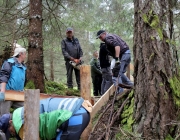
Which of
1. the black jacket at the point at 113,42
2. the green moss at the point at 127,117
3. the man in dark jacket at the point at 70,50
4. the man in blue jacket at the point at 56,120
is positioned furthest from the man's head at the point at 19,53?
the man in dark jacket at the point at 70,50

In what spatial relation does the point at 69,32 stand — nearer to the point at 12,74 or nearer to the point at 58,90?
A: the point at 58,90

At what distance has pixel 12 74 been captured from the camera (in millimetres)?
4703

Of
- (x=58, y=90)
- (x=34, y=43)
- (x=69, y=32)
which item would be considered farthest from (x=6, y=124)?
(x=58, y=90)

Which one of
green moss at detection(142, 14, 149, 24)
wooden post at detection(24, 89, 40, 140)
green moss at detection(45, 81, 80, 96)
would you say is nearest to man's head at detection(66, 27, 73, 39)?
green moss at detection(45, 81, 80, 96)

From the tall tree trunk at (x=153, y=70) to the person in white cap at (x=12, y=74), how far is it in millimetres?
2094

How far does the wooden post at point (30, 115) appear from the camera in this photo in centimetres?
305

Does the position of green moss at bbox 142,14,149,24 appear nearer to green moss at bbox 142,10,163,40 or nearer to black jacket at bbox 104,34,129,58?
green moss at bbox 142,10,163,40

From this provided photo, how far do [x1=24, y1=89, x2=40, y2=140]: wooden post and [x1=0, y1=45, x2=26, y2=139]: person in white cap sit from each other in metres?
1.61

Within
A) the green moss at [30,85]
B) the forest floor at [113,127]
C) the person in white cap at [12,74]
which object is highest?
the person in white cap at [12,74]

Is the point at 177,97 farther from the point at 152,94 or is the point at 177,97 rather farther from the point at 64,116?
the point at 64,116

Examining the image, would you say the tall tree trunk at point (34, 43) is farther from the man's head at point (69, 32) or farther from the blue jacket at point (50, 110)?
the blue jacket at point (50, 110)

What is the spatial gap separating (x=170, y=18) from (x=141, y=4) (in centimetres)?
48

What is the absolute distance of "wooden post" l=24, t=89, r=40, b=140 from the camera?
305 cm

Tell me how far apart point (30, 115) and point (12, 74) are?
1.84m
